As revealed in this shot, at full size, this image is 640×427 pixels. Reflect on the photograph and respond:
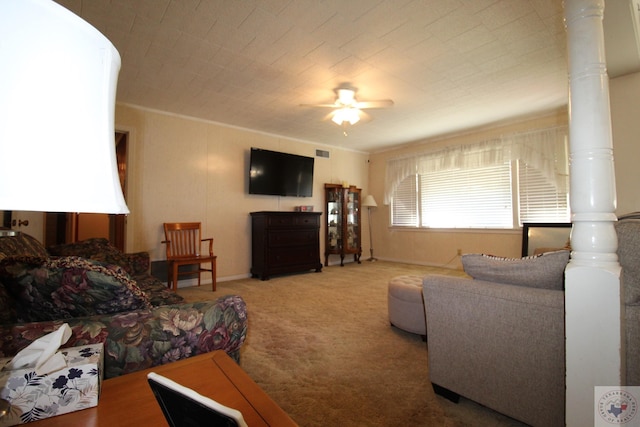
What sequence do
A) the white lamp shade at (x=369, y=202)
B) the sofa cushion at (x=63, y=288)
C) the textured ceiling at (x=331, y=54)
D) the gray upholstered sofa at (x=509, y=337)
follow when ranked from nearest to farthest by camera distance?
the sofa cushion at (x=63, y=288), the gray upholstered sofa at (x=509, y=337), the textured ceiling at (x=331, y=54), the white lamp shade at (x=369, y=202)

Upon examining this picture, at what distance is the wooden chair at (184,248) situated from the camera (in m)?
3.49

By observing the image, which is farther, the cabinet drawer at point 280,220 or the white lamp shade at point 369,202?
the white lamp shade at point 369,202

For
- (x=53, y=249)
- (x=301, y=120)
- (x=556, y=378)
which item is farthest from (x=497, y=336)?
(x=301, y=120)

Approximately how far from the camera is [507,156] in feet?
14.6

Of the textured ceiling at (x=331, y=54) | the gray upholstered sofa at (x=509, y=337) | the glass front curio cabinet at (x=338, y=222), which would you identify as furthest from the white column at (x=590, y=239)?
the glass front curio cabinet at (x=338, y=222)

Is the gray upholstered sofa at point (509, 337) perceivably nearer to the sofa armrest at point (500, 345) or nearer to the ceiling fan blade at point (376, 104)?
the sofa armrest at point (500, 345)

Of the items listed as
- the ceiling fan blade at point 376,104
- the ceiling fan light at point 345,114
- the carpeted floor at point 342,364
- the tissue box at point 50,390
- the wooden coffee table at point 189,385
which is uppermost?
the ceiling fan blade at point 376,104

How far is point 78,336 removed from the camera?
0.81 metres

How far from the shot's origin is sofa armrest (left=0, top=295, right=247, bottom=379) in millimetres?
802

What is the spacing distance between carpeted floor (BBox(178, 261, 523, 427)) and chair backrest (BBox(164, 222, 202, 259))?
24.7 inches

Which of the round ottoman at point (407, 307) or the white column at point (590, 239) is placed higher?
the white column at point (590, 239)

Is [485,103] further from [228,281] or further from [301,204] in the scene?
[228,281]

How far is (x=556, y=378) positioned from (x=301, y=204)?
4.40 m

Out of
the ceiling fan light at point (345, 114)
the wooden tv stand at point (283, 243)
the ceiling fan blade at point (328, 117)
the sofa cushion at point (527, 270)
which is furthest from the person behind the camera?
the wooden tv stand at point (283, 243)
